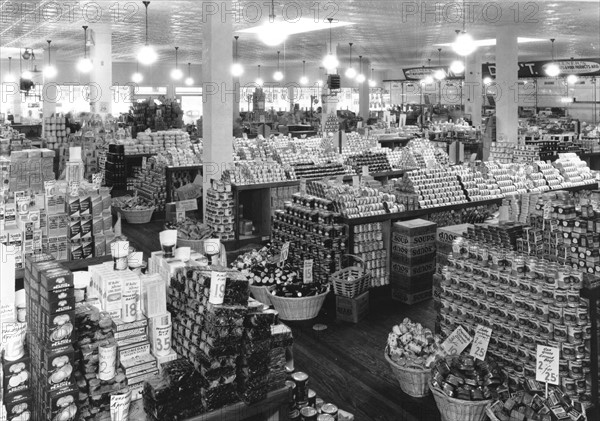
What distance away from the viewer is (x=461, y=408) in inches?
162

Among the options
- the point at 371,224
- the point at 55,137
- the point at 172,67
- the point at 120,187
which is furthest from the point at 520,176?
the point at 172,67

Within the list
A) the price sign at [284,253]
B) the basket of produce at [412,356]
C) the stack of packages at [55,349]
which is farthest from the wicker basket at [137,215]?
the stack of packages at [55,349]

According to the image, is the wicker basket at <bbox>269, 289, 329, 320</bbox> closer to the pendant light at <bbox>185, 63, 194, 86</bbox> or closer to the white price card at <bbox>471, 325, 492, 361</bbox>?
the white price card at <bbox>471, 325, 492, 361</bbox>

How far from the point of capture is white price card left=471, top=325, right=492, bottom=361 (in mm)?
4551

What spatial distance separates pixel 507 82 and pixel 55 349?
46.1ft

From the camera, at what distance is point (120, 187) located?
14.6m

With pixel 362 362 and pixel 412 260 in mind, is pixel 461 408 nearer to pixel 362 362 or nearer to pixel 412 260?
pixel 362 362

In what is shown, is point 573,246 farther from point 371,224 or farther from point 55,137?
point 55,137

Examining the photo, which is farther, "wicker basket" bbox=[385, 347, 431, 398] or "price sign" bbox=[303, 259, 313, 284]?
"price sign" bbox=[303, 259, 313, 284]

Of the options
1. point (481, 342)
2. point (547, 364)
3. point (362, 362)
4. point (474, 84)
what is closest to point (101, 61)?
point (474, 84)

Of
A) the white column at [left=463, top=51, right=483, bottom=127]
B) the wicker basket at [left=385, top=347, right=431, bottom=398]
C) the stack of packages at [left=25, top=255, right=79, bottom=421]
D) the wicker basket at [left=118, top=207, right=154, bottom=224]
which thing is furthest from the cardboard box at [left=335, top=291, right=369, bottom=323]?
the white column at [left=463, top=51, right=483, bottom=127]

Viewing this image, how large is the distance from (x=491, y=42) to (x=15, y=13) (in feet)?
43.6

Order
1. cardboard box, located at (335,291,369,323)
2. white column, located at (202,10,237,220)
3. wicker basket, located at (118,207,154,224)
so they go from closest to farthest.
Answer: cardboard box, located at (335,291,369,323) → white column, located at (202,10,237,220) → wicker basket, located at (118,207,154,224)

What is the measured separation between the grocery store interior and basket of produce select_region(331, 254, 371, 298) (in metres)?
0.02
